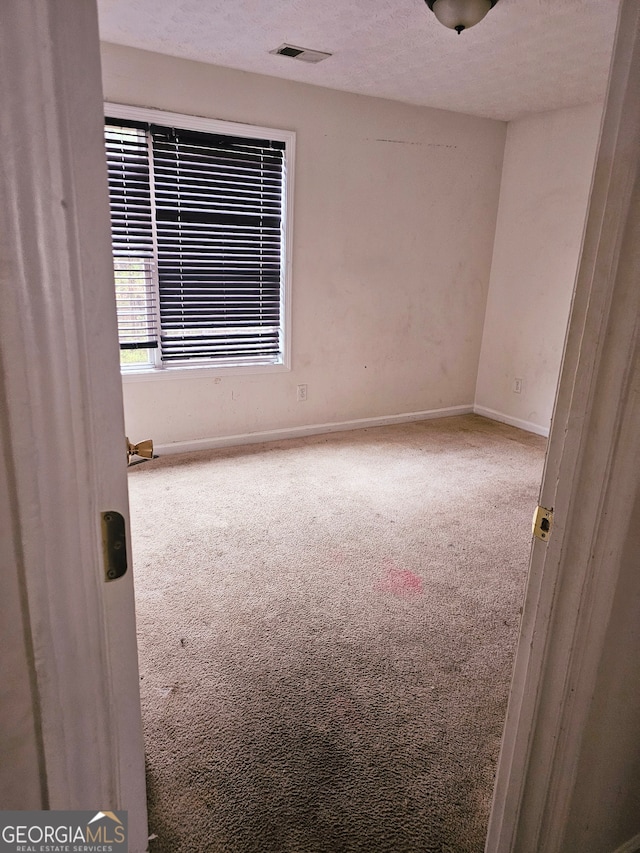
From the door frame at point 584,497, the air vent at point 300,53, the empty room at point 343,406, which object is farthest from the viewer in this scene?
the air vent at point 300,53

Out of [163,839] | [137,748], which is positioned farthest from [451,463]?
[137,748]

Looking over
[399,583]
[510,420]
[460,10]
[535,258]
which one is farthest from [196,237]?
[510,420]

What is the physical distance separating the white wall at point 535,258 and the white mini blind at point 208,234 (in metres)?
2.06

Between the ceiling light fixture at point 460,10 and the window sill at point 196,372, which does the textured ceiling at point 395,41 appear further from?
the window sill at point 196,372

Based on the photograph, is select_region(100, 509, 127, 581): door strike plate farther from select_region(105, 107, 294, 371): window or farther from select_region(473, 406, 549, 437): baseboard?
select_region(473, 406, 549, 437): baseboard

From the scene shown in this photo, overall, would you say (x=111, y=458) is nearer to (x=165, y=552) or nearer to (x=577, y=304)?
(x=577, y=304)

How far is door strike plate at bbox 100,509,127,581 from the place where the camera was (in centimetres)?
63

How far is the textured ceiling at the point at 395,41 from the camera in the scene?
2.46 m

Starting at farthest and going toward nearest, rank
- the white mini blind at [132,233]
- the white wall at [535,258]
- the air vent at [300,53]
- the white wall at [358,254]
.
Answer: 1. the white wall at [535,258]
2. the white wall at [358,254]
3. the white mini blind at [132,233]
4. the air vent at [300,53]

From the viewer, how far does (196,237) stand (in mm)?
3576

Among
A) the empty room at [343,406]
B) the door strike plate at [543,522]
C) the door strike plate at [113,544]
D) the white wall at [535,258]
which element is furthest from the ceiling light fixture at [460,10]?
the door strike plate at [113,544]

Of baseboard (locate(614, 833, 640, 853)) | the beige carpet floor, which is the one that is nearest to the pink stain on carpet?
the beige carpet floor

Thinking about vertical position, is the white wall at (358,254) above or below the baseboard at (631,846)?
above

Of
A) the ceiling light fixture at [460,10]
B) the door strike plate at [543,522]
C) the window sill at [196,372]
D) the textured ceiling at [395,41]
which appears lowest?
the window sill at [196,372]
